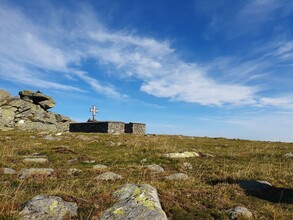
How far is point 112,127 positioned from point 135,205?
3324cm

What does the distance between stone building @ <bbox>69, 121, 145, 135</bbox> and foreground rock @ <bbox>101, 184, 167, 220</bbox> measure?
1248 inches

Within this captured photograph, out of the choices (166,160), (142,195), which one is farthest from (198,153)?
(142,195)

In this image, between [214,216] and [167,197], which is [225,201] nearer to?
[214,216]

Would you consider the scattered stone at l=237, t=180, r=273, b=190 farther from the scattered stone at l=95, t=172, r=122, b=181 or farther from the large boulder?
the large boulder

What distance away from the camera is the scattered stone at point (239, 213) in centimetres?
707

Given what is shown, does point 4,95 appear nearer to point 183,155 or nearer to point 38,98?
point 38,98

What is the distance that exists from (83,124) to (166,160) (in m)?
30.8

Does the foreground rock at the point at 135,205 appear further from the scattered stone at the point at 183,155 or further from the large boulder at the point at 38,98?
the large boulder at the point at 38,98

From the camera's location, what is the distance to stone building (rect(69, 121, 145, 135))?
39.1 meters

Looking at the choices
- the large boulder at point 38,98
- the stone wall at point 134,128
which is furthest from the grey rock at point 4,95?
the stone wall at point 134,128

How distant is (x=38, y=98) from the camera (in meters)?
52.0

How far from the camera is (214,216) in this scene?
7.20 m

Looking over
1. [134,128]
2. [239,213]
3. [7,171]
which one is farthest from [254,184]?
[134,128]

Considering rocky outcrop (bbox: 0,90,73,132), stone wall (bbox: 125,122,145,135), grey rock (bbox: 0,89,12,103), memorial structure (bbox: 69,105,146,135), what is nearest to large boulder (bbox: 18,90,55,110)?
rocky outcrop (bbox: 0,90,73,132)
